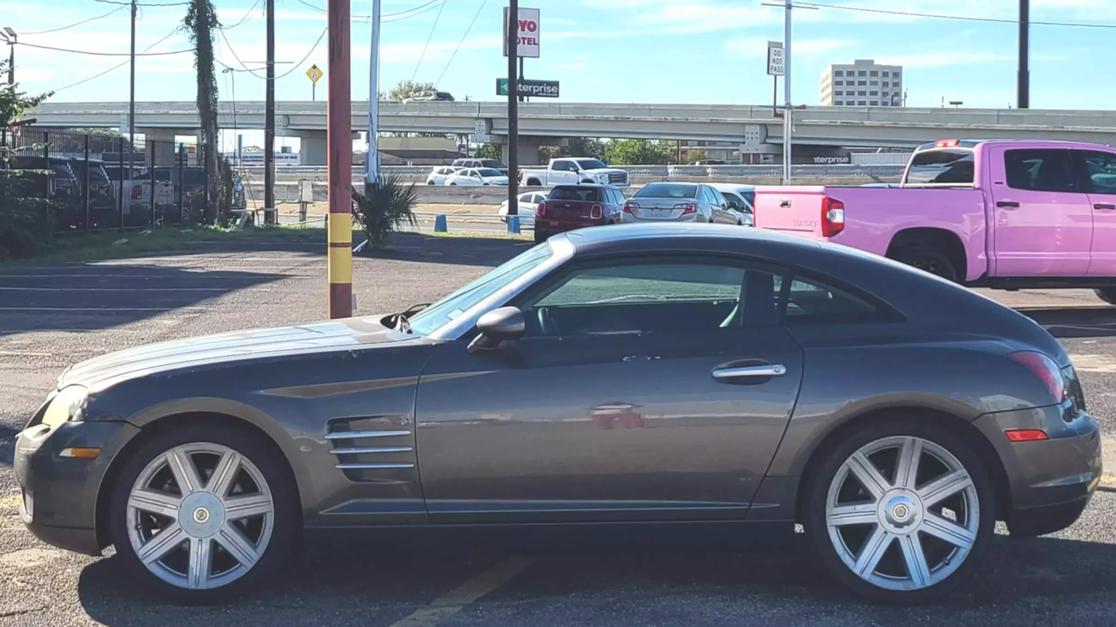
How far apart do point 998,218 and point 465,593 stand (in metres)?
10.3

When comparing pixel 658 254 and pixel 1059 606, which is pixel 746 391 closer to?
pixel 658 254

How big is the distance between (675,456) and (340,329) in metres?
1.67

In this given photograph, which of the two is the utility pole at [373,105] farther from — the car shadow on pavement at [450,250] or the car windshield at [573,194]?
the car windshield at [573,194]

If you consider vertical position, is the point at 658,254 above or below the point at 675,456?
above

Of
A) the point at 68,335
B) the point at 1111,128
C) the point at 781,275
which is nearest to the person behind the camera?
the point at 781,275

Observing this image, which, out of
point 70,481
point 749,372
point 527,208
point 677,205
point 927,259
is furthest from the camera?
point 527,208

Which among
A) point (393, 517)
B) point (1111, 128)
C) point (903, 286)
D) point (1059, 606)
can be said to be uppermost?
point (1111, 128)

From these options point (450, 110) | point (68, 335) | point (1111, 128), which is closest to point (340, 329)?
point (68, 335)

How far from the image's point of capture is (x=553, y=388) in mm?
4922

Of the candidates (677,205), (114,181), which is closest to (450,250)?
(677,205)

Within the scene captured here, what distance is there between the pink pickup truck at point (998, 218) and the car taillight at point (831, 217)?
11mm

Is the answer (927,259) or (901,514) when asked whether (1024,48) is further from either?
(901,514)

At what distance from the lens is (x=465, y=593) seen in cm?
518

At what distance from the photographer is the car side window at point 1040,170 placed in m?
13.8
